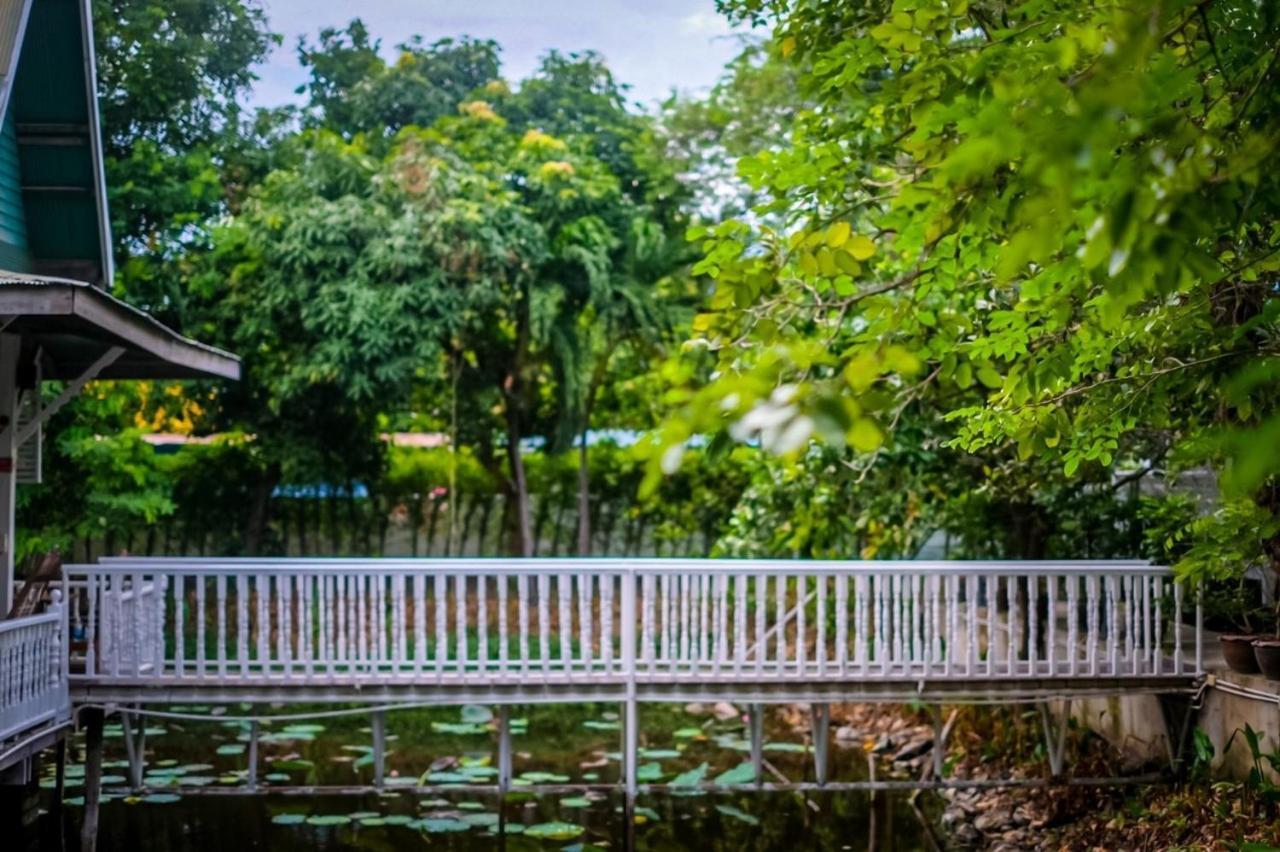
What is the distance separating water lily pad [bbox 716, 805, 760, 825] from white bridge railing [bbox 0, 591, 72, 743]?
429 centimetres

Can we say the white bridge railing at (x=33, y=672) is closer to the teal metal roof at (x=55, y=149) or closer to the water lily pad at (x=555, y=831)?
the teal metal roof at (x=55, y=149)

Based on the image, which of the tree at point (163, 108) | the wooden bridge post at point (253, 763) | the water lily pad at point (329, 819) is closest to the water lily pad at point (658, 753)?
the water lily pad at point (329, 819)

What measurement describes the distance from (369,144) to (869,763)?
381 inches

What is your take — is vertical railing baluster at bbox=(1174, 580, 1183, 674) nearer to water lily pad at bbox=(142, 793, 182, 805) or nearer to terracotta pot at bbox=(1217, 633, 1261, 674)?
terracotta pot at bbox=(1217, 633, 1261, 674)

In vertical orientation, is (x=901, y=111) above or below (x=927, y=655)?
above

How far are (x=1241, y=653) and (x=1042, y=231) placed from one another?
6021mm

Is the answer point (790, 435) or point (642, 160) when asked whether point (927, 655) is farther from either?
point (642, 160)

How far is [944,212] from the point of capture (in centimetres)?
333

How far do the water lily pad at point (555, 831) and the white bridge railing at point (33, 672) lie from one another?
2868mm

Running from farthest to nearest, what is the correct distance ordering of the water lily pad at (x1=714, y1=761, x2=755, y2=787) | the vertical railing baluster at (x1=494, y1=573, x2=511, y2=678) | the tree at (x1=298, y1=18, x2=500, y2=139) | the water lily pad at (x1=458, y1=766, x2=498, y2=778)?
the tree at (x1=298, y1=18, x2=500, y2=139), the water lily pad at (x1=458, y1=766, x2=498, y2=778), the water lily pad at (x1=714, y1=761, x2=755, y2=787), the vertical railing baluster at (x1=494, y1=573, x2=511, y2=678)

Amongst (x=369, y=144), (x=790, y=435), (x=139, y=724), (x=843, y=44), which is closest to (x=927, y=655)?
(x=843, y=44)

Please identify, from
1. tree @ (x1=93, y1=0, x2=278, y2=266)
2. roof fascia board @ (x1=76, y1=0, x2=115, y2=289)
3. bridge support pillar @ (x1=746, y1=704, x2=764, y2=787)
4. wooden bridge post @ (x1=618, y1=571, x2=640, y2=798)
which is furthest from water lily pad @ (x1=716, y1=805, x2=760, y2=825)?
tree @ (x1=93, y1=0, x2=278, y2=266)

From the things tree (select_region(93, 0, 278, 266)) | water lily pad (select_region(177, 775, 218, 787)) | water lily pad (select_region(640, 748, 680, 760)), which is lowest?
water lily pad (select_region(640, 748, 680, 760))

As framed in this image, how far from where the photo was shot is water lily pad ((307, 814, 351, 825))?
26.6 ft
